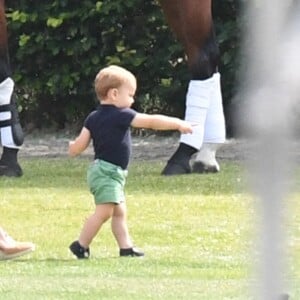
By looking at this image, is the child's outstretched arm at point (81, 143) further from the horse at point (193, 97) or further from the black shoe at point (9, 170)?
the black shoe at point (9, 170)

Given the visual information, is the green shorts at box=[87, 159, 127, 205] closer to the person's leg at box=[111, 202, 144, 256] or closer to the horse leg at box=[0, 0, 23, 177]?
the person's leg at box=[111, 202, 144, 256]

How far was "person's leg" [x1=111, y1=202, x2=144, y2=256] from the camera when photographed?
17.0ft

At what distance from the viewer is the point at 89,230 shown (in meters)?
5.21

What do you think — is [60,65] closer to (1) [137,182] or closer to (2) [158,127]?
(1) [137,182]

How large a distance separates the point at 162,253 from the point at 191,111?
309 cm

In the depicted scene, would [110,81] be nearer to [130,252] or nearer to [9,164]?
[130,252]

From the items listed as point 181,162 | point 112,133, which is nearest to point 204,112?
point 181,162

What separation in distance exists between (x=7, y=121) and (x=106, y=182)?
297cm

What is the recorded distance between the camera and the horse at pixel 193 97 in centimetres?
807

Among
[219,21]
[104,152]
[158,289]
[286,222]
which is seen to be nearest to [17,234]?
[104,152]

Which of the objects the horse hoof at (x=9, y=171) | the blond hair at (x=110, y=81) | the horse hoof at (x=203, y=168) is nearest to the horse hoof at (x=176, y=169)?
the horse hoof at (x=203, y=168)

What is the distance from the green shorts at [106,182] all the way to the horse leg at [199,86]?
9.25 ft

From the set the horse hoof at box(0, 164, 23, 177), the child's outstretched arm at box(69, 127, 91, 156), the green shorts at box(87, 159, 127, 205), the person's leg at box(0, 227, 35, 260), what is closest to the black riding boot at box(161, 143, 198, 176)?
the horse hoof at box(0, 164, 23, 177)

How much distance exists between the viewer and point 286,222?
1.15 metres
